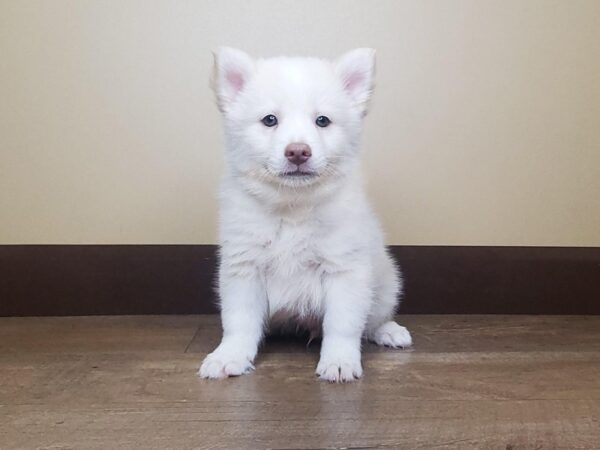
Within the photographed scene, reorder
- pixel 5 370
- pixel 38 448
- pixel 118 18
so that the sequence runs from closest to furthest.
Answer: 1. pixel 38 448
2. pixel 5 370
3. pixel 118 18

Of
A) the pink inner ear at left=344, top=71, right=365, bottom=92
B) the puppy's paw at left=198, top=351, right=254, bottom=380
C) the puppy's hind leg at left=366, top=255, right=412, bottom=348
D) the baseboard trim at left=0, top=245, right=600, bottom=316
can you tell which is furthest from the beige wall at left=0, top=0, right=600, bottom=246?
the puppy's paw at left=198, top=351, right=254, bottom=380

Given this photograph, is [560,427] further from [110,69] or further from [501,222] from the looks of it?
[110,69]

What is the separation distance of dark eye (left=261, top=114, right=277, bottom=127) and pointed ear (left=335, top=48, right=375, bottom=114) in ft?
0.70

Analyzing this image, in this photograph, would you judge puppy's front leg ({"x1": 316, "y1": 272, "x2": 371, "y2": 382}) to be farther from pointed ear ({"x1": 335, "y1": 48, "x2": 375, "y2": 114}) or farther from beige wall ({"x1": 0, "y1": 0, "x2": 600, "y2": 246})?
beige wall ({"x1": 0, "y1": 0, "x2": 600, "y2": 246})

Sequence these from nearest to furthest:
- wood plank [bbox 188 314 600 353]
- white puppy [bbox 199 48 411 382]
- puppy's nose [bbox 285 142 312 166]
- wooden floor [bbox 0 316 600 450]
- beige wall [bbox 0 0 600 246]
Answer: wooden floor [bbox 0 316 600 450], puppy's nose [bbox 285 142 312 166], white puppy [bbox 199 48 411 382], wood plank [bbox 188 314 600 353], beige wall [bbox 0 0 600 246]

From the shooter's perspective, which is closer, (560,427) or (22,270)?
(560,427)

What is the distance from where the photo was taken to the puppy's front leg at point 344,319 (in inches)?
61.0

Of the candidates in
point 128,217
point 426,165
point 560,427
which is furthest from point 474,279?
point 128,217

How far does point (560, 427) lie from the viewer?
121 centimetres

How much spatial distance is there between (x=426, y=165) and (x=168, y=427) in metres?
1.28

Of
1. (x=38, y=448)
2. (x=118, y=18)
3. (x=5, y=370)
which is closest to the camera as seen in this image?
(x=38, y=448)

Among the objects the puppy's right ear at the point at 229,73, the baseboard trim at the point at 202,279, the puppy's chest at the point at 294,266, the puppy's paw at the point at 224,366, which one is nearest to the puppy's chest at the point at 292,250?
the puppy's chest at the point at 294,266

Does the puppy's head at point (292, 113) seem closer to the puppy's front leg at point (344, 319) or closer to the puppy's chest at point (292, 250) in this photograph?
the puppy's chest at point (292, 250)

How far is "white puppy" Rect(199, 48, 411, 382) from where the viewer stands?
1555 mm
